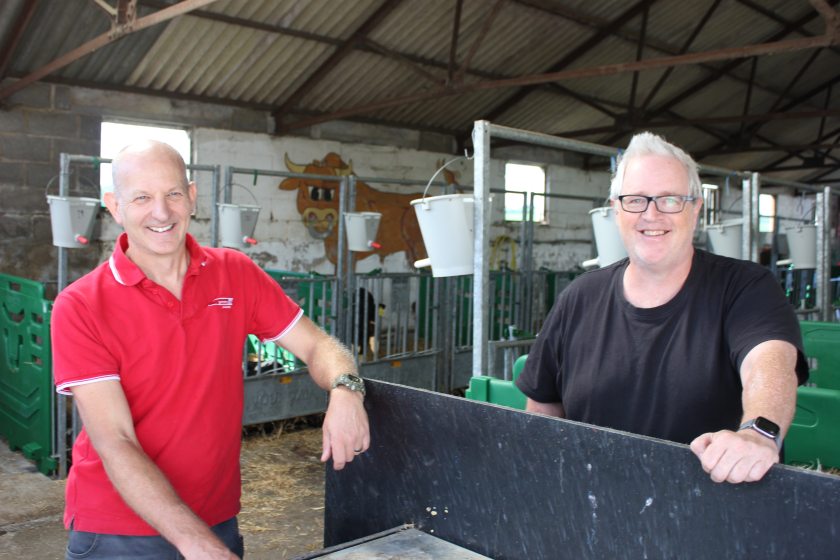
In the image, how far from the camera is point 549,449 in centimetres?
155

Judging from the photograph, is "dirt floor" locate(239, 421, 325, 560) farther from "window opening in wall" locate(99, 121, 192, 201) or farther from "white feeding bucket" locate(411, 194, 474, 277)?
"window opening in wall" locate(99, 121, 192, 201)

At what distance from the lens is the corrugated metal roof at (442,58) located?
26.3 ft

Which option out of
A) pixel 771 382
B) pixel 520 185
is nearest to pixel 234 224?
pixel 771 382

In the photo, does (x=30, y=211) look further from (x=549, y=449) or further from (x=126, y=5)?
(x=549, y=449)

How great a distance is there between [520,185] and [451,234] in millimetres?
10450

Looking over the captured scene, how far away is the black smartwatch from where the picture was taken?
54.2 inches

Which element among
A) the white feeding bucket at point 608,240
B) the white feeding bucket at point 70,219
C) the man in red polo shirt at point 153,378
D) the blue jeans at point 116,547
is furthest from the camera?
the white feeding bucket at point 70,219

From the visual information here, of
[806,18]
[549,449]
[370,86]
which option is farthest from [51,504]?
[806,18]

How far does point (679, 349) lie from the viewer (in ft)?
5.82

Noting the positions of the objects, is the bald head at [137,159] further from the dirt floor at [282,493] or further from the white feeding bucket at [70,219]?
the white feeding bucket at [70,219]

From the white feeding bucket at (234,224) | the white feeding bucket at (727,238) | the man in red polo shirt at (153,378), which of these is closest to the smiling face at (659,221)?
the man in red polo shirt at (153,378)

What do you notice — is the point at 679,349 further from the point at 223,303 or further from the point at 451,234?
the point at 451,234

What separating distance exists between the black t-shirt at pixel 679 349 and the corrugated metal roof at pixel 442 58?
21.9ft

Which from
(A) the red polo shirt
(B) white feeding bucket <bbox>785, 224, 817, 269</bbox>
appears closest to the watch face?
(A) the red polo shirt
